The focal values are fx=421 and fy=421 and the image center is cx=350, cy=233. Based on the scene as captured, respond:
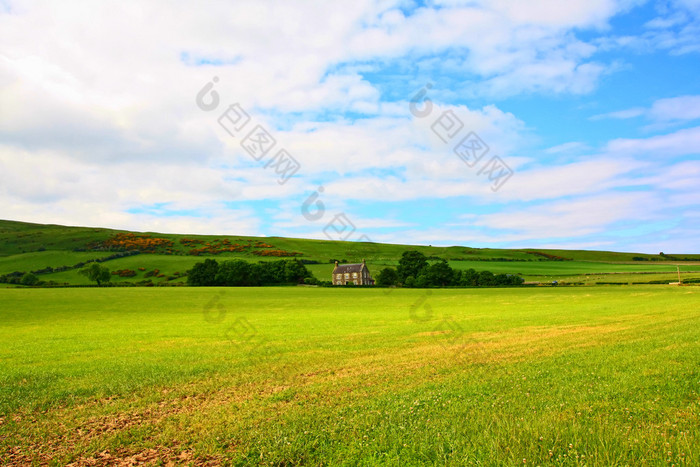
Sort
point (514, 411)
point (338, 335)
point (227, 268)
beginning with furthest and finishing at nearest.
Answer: point (227, 268)
point (338, 335)
point (514, 411)

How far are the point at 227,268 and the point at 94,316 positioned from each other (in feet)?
217

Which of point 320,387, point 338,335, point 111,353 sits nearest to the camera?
point 320,387

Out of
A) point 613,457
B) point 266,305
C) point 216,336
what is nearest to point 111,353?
point 216,336

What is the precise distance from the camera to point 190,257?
144 m

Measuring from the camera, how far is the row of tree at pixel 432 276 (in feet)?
358

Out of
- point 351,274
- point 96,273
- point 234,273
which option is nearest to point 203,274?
point 234,273

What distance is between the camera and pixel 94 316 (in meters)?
44.6

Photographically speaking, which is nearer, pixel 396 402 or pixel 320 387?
pixel 396 402

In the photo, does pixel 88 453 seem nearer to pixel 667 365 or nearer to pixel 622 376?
pixel 622 376

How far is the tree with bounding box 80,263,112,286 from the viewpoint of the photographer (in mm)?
108062

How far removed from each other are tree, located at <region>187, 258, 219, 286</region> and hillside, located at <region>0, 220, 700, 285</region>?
4.98 m

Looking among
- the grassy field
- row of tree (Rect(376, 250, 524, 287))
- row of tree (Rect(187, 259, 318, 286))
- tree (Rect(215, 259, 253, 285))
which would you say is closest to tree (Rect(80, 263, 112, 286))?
row of tree (Rect(187, 259, 318, 286))

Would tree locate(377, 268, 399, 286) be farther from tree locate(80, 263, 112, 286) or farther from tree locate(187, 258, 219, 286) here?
tree locate(80, 263, 112, 286)

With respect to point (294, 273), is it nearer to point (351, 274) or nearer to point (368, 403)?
point (351, 274)
